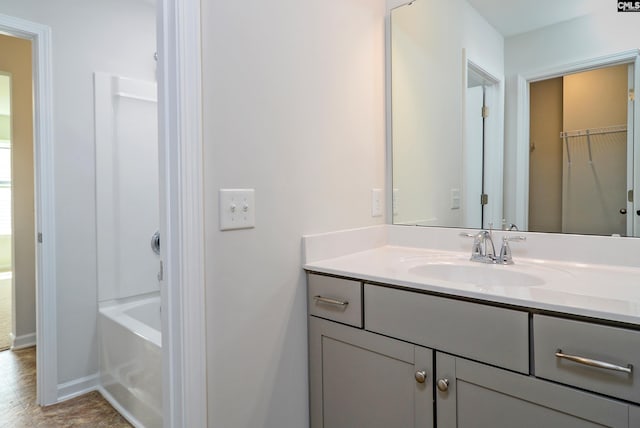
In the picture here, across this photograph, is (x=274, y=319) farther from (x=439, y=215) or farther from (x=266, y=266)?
(x=439, y=215)

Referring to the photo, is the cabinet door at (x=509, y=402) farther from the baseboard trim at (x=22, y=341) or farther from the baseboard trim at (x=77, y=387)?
the baseboard trim at (x=22, y=341)

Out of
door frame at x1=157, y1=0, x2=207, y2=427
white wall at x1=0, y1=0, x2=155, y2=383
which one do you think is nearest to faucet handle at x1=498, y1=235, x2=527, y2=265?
door frame at x1=157, y1=0, x2=207, y2=427

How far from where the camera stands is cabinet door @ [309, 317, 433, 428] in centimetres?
109

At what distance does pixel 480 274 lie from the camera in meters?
1.35

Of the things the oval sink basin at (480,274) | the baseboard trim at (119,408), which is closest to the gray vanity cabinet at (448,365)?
the oval sink basin at (480,274)

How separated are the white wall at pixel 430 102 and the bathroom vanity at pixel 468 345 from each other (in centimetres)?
34

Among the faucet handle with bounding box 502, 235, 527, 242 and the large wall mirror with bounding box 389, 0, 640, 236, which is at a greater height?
the large wall mirror with bounding box 389, 0, 640, 236

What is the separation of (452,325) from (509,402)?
216mm

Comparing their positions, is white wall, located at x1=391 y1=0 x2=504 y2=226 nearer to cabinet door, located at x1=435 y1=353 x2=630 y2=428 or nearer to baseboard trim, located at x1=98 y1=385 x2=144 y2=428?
cabinet door, located at x1=435 y1=353 x2=630 y2=428

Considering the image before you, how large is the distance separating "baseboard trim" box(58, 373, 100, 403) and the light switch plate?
69.3 inches

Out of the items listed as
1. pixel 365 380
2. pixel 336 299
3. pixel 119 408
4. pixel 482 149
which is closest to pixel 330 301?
pixel 336 299

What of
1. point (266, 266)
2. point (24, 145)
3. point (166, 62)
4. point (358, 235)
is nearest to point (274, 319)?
point (266, 266)

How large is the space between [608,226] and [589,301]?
0.55m

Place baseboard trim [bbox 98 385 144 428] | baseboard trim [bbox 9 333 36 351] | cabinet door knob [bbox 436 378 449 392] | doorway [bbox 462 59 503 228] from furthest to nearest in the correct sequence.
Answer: baseboard trim [bbox 9 333 36 351] < baseboard trim [bbox 98 385 144 428] < doorway [bbox 462 59 503 228] < cabinet door knob [bbox 436 378 449 392]
